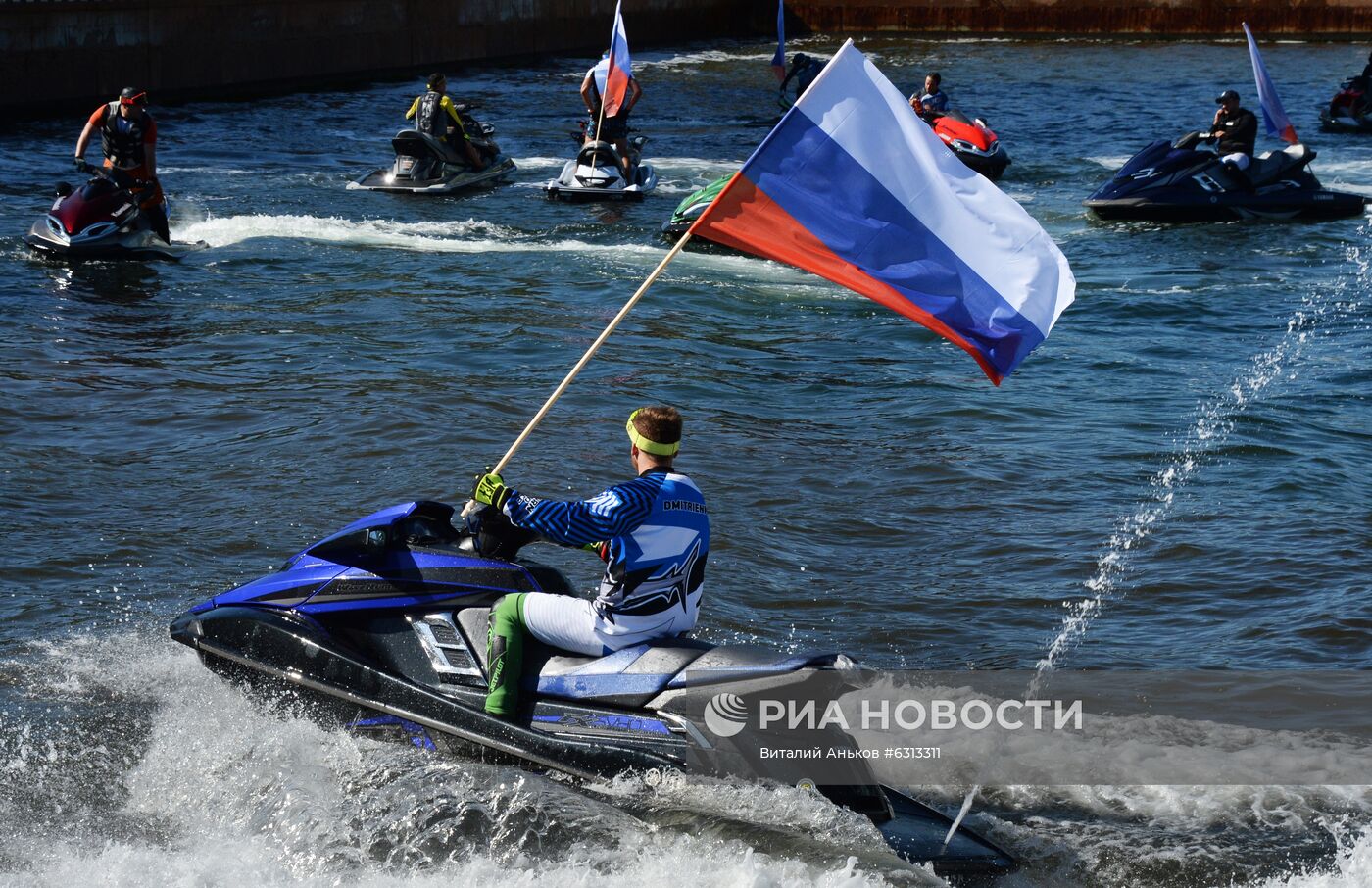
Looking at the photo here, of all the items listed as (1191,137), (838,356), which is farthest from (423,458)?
(1191,137)

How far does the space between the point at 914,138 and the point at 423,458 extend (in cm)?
557

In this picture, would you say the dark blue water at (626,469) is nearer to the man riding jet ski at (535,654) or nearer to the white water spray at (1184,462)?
the white water spray at (1184,462)

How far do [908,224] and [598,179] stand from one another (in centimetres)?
1559

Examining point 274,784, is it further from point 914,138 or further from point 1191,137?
point 1191,137

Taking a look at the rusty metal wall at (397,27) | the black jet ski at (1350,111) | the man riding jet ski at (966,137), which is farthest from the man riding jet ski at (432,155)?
the black jet ski at (1350,111)

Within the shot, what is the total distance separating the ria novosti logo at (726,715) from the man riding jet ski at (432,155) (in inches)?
683

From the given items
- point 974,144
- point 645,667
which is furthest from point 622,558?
point 974,144

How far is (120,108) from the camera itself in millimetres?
Answer: 16344

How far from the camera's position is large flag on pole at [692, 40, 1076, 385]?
6.34 meters

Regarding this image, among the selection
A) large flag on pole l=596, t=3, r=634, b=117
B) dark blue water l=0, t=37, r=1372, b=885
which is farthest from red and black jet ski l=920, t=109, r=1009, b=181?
large flag on pole l=596, t=3, r=634, b=117

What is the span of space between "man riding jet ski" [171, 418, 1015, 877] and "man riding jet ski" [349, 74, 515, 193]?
16134 mm

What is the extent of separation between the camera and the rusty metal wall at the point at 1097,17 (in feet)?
163

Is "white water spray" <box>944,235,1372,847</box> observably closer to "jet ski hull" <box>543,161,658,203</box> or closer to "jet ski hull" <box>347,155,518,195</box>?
"jet ski hull" <box>543,161,658,203</box>

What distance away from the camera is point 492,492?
572cm
